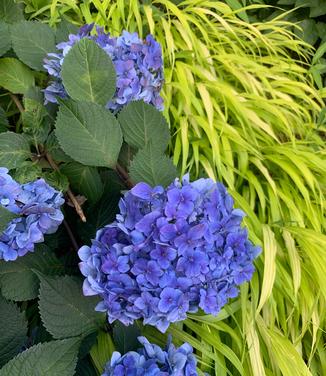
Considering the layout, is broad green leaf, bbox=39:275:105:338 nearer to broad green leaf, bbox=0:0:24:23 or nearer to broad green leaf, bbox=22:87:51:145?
broad green leaf, bbox=22:87:51:145

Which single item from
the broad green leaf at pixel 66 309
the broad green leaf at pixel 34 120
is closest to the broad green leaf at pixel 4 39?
the broad green leaf at pixel 34 120

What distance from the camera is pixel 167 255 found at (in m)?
0.72

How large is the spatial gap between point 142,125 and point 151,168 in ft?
0.40

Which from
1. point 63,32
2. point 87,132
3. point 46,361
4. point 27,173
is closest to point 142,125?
point 87,132

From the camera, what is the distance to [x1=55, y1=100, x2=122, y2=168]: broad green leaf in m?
0.82

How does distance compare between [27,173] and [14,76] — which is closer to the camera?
[27,173]

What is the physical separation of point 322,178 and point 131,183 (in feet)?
2.02

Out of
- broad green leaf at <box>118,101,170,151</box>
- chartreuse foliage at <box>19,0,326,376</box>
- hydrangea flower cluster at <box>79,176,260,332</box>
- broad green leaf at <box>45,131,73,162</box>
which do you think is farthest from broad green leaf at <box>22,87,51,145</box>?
chartreuse foliage at <box>19,0,326,376</box>

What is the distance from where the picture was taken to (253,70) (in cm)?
A: 147

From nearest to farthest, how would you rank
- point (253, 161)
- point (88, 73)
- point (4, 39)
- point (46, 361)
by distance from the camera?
point (46, 361), point (88, 73), point (4, 39), point (253, 161)

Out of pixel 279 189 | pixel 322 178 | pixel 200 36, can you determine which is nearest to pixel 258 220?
pixel 279 189

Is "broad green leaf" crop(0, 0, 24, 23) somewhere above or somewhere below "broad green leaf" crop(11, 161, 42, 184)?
above

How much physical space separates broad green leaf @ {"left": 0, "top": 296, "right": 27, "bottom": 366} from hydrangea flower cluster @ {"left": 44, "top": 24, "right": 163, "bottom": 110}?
1.32ft

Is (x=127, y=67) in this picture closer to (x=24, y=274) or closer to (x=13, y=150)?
(x=13, y=150)
